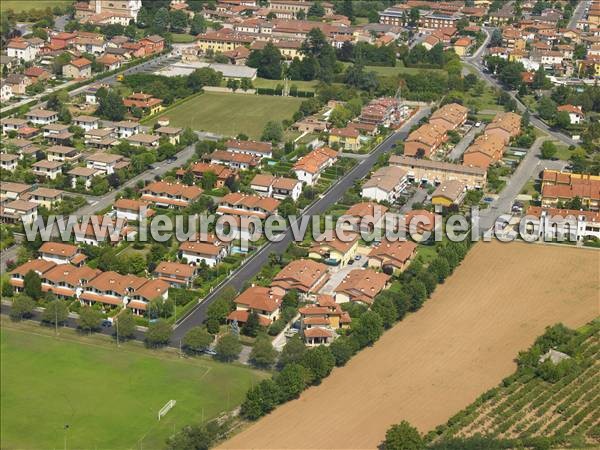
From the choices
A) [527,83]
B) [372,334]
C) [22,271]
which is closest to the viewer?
[372,334]

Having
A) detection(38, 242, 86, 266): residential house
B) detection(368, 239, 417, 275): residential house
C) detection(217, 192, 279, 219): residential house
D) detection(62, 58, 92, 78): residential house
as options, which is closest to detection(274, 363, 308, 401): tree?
detection(368, 239, 417, 275): residential house

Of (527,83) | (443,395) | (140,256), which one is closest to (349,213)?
(140,256)

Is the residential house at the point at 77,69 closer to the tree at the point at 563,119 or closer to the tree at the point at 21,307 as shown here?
the tree at the point at 563,119

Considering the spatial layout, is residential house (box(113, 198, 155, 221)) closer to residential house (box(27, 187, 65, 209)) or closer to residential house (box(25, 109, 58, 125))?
residential house (box(27, 187, 65, 209))

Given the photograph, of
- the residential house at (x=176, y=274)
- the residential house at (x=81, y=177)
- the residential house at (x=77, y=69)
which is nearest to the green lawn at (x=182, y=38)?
the residential house at (x=77, y=69)

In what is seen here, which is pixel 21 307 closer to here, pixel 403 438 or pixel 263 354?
pixel 263 354

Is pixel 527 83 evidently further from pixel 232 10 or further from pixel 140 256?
pixel 140 256
